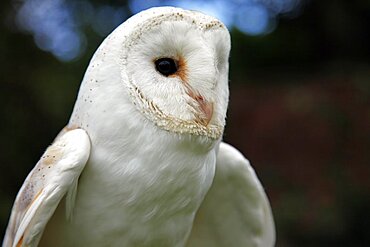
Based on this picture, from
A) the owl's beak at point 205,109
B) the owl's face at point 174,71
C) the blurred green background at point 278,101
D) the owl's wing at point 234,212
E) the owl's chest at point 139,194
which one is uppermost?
the owl's face at point 174,71

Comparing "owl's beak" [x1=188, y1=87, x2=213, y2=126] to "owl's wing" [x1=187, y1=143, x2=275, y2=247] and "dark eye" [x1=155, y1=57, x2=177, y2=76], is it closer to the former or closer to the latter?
"dark eye" [x1=155, y1=57, x2=177, y2=76]

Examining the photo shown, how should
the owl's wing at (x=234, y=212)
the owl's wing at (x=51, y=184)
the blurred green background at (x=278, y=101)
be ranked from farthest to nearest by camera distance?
the blurred green background at (x=278, y=101)
the owl's wing at (x=234, y=212)
the owl's wing at (x=51, y=184)

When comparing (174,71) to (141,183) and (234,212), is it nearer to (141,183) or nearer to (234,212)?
(141,183)

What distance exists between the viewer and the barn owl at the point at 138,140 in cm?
133

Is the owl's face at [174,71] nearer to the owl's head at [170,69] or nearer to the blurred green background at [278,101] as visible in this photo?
the owl's head at [170,69]

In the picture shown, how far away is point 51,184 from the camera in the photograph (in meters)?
1.29

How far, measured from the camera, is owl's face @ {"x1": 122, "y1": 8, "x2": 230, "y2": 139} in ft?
4.39

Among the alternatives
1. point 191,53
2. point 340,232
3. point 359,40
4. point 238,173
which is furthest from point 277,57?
point 191,53

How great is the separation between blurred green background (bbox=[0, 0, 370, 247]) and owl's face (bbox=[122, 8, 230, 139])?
2489 millimetres

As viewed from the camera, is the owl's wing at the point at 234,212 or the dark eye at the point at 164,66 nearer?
the dark eye at the point at 164,66

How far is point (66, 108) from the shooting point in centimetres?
410

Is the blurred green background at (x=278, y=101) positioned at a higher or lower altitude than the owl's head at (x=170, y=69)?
lower

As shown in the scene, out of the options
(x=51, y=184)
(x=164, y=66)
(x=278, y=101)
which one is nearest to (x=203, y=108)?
(x=164, y=66)

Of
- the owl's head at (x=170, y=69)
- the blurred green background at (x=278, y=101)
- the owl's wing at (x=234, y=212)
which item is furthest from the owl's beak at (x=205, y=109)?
the blurred green background at (x=278, y=101)
